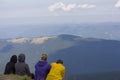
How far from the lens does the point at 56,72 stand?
71.0ft

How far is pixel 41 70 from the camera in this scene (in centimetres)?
2217

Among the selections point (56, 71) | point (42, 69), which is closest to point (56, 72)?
point (56, 71)

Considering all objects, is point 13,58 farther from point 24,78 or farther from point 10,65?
point 24,78

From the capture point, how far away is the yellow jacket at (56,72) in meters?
21.6

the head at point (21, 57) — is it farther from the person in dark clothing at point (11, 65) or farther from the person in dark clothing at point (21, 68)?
the person in dark clothing at point (11, 65)

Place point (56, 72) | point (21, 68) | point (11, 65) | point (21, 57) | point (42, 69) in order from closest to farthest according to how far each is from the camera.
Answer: point (56, 72) < point (42, 69) < point (21, 57) < point (21, 68) < point (11, 65)

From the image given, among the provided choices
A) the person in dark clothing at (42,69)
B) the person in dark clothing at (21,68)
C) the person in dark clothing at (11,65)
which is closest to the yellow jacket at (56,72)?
the person in dark clothing at (42,69)

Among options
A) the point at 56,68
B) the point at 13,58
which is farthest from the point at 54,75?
the point at 13,58

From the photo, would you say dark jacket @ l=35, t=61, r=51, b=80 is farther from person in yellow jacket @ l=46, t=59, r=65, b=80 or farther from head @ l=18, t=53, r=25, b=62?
head @ l=18, t=53, r=25, b=62

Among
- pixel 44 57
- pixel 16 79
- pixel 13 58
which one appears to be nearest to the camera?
pixel 44 57

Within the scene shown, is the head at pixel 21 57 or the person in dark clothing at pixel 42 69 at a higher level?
the head at pixel 21 57

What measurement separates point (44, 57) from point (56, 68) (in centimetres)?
101

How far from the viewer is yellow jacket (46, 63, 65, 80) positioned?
21.6 meters

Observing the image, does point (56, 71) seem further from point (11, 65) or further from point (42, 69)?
point (11, 65)
